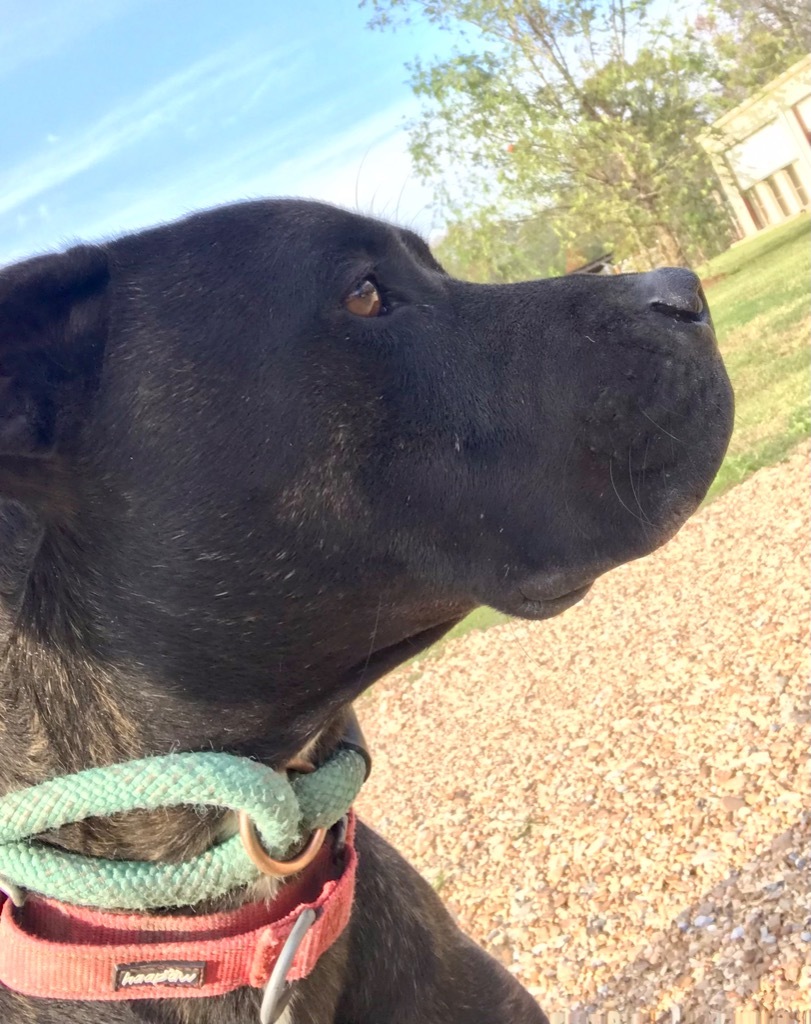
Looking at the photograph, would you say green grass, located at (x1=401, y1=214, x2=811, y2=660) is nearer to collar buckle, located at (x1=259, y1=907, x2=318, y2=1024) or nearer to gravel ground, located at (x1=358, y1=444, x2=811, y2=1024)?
gravel ground, located at (x1=358, y1=444, x2=811, y2=1024)

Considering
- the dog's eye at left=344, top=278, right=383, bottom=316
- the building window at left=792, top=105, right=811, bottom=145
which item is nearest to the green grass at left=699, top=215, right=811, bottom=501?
the dog's eye at left=344, top=278, right=383, bottom=316

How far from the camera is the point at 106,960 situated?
1.79 metres

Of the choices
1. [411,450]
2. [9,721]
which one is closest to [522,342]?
[411,450]

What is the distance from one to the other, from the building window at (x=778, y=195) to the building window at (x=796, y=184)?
870mm

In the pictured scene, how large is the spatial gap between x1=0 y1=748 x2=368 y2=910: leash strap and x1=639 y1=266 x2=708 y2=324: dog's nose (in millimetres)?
1258

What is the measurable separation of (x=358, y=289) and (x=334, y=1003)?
153 centimetres

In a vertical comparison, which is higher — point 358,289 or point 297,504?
point 358,289

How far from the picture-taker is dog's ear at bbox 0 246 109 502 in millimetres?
1956

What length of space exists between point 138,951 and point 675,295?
1.69 metres

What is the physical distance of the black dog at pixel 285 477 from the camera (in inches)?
77.3

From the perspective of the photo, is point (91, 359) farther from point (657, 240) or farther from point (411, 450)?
point (657, 240)

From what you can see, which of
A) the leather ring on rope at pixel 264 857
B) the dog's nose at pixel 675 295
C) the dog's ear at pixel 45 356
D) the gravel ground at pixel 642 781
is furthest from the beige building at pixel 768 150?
the leather ring on rope at pixel 264 857

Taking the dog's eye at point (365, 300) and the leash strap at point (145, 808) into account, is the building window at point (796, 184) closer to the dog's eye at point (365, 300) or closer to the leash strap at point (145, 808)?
the dog's eye at point (365, 300)

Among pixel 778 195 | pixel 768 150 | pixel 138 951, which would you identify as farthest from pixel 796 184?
pixel 138 951
